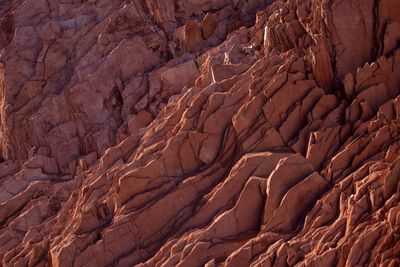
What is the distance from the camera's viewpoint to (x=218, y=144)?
2606 cm

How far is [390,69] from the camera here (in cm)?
2414


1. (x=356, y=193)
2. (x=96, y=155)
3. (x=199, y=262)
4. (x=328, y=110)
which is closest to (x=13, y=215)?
(x=96, y=155)

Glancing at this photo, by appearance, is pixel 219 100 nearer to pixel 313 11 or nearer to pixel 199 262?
pixel 313 11

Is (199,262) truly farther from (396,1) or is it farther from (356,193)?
(396,1)

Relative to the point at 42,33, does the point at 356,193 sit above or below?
below

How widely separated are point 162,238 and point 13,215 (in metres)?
9.19

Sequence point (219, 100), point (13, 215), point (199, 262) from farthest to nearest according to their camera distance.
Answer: point (13, 215) < point (219, 100) < point (199, 262)

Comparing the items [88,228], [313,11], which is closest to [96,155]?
[88,228]

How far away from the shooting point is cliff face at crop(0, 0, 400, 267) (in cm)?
2195

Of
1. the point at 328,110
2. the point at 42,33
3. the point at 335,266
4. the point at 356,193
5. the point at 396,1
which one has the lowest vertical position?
the point at 335,266

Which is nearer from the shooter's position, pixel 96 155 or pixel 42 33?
pixel 96 155

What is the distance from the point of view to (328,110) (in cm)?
2459

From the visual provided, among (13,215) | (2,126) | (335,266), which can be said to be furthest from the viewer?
(2,126)

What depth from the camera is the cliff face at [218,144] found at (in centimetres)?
2195
